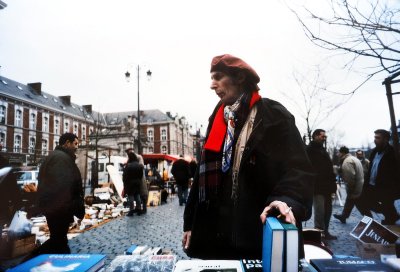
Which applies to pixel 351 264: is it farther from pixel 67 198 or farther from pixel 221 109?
pixel 67 198

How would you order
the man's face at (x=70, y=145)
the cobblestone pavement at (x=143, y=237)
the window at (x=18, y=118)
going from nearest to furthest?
the man's face at (x=70, y=145), the cobblestone pavement at (x=143, y=237), the window at (x=18, y=118)

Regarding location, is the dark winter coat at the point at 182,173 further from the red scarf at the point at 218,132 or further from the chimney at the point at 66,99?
the chimney at the point at 66,99

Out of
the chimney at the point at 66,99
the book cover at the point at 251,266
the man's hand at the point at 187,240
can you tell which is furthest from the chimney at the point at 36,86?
the book cover at the point at 251,266

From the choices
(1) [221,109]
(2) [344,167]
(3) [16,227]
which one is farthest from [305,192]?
(2) [344,167]

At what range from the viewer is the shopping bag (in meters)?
4.68

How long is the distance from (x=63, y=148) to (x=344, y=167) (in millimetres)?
6235

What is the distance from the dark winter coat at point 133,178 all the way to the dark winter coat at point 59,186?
549cm

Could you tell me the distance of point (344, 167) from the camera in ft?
23.1

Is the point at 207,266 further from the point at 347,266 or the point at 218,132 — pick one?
the point at 218,132

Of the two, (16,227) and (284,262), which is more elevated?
(284,262)

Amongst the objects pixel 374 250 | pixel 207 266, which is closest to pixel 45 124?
pixel 374 250

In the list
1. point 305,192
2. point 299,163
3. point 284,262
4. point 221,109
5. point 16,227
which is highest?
point 221,109

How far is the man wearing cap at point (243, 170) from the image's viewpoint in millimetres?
1490

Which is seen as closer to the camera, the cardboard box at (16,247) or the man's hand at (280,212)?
the man's hand at (280,212)
